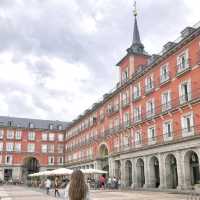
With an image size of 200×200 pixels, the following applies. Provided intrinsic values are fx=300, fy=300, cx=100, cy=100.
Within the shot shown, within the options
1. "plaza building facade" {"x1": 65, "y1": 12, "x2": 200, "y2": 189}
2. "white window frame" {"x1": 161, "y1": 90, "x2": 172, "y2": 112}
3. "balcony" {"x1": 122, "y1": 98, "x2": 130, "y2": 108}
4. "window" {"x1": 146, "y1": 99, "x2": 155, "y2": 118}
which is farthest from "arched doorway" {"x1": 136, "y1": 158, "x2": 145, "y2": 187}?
"white window frame" {"x1": 161, "y1": 90, "x2": 172, "y2": 112}

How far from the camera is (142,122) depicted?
3572 centimetres

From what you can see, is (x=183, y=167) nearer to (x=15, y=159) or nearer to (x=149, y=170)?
(x=149, y=170)

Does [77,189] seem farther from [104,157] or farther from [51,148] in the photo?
[51,148]

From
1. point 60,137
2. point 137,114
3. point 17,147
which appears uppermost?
point 60,137

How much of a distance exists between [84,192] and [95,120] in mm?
47833

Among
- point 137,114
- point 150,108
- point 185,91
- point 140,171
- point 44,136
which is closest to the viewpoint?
point 185,91

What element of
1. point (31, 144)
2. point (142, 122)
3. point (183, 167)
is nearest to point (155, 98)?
point (142, 122)

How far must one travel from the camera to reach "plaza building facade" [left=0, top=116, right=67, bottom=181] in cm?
6850

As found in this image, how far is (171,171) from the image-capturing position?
31.1 m

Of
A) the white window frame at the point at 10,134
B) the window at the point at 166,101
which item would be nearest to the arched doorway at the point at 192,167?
the window at the point at 166,101

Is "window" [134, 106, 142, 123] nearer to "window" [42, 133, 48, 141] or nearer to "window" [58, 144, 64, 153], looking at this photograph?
"window" [58, 144, 64, 153]

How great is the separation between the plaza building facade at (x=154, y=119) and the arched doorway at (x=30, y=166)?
25439 millimetres

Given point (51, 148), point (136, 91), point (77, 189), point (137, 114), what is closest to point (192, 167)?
point (137, 114)

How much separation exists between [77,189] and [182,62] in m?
27.2
